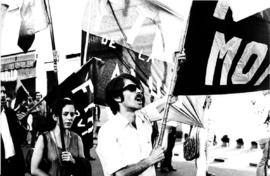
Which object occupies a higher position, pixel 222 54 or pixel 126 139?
pixel 222 54

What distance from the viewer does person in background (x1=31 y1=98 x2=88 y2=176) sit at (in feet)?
11.6

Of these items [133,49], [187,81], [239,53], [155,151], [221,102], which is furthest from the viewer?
[133,49]

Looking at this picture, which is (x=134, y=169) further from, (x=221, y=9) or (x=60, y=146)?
(x=221, y=9)

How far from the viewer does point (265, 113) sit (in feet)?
11.6

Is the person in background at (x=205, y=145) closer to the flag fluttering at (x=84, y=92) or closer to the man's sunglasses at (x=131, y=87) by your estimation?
the man's sunglasses at (x=131, y=87)

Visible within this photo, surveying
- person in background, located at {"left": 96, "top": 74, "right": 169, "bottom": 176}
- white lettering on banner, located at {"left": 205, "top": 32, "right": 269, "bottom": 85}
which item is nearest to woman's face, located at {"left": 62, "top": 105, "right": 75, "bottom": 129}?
person in background, located at {"left": 96, "top": 74, "right": 169, "bottom": 176}

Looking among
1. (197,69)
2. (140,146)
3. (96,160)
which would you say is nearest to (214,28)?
(197,69)

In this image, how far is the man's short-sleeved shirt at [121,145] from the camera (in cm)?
268

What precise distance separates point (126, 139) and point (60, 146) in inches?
38.6

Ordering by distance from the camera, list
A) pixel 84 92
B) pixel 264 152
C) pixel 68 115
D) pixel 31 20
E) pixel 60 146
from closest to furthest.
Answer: pixel 264 152 < pixel 60 146 < pixel 68 115 < pixel 84 92 < pixel 31 20

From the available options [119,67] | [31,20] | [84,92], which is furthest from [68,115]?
[31,20]

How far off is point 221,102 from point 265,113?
360 millimetres

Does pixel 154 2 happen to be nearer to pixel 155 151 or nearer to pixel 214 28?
pixel 214 28

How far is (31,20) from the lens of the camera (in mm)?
4109
